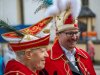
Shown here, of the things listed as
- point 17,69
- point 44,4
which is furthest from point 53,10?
point 17,69

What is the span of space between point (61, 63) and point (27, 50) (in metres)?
0.95

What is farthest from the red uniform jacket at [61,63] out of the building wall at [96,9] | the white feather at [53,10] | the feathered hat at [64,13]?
the building wall at [96,9]

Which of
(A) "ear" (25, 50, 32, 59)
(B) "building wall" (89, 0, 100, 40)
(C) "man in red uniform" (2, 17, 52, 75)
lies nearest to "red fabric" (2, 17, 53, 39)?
(C) "man in red uniform" (2, 17, 52, 75)

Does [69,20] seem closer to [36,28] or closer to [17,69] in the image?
[36,28]

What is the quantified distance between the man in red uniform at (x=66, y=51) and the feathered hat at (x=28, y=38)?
686mm

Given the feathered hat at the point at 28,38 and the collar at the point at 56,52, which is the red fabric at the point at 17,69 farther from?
the collar at the point at 56,52

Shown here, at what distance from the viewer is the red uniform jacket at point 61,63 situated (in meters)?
4.20

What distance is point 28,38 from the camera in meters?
3.40

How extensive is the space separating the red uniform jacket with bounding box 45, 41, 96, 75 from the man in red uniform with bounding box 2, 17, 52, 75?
2.19 feet

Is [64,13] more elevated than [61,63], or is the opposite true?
[64,13]

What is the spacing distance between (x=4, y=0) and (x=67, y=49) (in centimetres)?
100

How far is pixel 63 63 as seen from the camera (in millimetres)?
4289

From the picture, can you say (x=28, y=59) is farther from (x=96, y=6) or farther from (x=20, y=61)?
(x=96, y=6)

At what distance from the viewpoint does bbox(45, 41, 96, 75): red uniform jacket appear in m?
4.20
